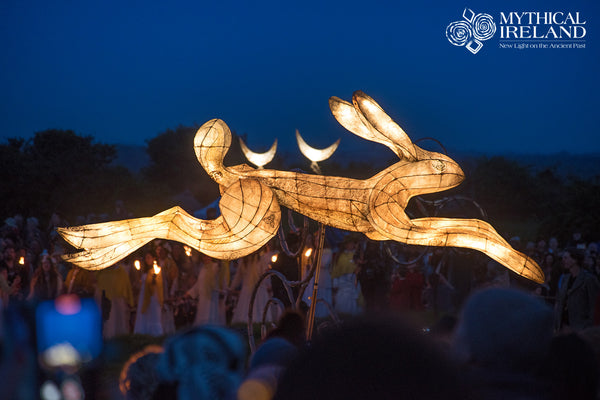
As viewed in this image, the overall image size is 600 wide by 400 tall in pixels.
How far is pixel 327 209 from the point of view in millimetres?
4961

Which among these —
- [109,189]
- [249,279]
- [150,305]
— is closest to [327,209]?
[150,305]

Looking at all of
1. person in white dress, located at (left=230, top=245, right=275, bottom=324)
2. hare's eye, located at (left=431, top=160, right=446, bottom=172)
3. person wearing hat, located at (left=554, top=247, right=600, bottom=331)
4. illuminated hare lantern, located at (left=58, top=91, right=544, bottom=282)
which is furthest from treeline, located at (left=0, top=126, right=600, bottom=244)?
hare's eye, located at (left=431, top=160, right=446, bottom=172)

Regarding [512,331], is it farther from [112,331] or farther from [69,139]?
[69,139]

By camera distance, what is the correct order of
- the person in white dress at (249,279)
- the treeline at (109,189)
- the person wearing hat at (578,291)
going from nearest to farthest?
1. the person wearing hat at (578,291)
2. the person in white dress at (249,279)
3. the treeline at (109,189)

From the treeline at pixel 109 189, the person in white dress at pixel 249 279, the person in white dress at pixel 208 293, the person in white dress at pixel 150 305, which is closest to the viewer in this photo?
the person in white dress at pixel 150 305

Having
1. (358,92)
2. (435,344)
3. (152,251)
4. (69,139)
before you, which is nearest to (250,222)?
(358,92)

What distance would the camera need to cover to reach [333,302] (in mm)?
11664

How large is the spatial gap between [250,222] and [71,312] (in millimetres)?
2474

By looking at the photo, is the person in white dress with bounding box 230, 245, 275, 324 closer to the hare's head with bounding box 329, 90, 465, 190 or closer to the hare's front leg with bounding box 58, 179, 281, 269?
the hare's front leg with bounding box 58, 179, 281, 269

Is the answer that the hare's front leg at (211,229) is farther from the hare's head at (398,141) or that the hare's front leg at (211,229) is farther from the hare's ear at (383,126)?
the hare's ear at (383,126)

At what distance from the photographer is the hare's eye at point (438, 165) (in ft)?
15.5

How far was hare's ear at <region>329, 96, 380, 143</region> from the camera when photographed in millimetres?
4691

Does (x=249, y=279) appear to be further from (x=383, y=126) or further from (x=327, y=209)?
(x=383, y=126)

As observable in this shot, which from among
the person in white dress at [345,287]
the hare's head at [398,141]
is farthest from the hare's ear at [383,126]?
the person in white dress at [345,287]
